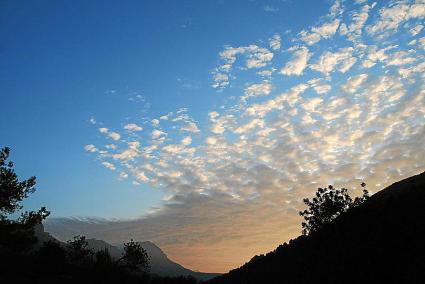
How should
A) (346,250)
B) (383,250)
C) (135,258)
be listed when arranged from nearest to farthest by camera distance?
1. (383,250)
2. (346,250)
3. (135,258)

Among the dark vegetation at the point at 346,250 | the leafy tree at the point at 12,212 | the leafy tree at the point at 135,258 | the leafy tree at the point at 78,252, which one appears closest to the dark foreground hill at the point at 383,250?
the dark vegetation at the point at 346,250

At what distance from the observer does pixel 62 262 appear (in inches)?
2562

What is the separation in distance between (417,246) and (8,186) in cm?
4045

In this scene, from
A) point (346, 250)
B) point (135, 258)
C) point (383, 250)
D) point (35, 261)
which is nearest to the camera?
point (383, 250)

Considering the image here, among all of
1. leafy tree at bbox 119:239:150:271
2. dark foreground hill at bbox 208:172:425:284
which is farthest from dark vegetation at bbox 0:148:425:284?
leafy tree at bbox 119:239:150:271

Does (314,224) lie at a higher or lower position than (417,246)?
higher

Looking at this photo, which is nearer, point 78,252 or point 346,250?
point 346,250

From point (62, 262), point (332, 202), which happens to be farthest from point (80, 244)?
point (332, 202)

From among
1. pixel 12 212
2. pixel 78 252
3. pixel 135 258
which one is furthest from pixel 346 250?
pixel 78 252

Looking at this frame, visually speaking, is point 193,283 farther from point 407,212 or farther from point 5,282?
point 407,212

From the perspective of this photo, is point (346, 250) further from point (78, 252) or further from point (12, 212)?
point (78, 252)

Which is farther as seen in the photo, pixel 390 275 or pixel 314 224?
pixel 314 224

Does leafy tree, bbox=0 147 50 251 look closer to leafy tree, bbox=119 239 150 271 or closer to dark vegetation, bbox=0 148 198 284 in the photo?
dark vegetation, bbox=0 148 198 284

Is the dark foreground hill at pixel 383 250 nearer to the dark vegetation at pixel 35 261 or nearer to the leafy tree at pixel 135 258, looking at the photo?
the dark vegetation at pixel 35 261
